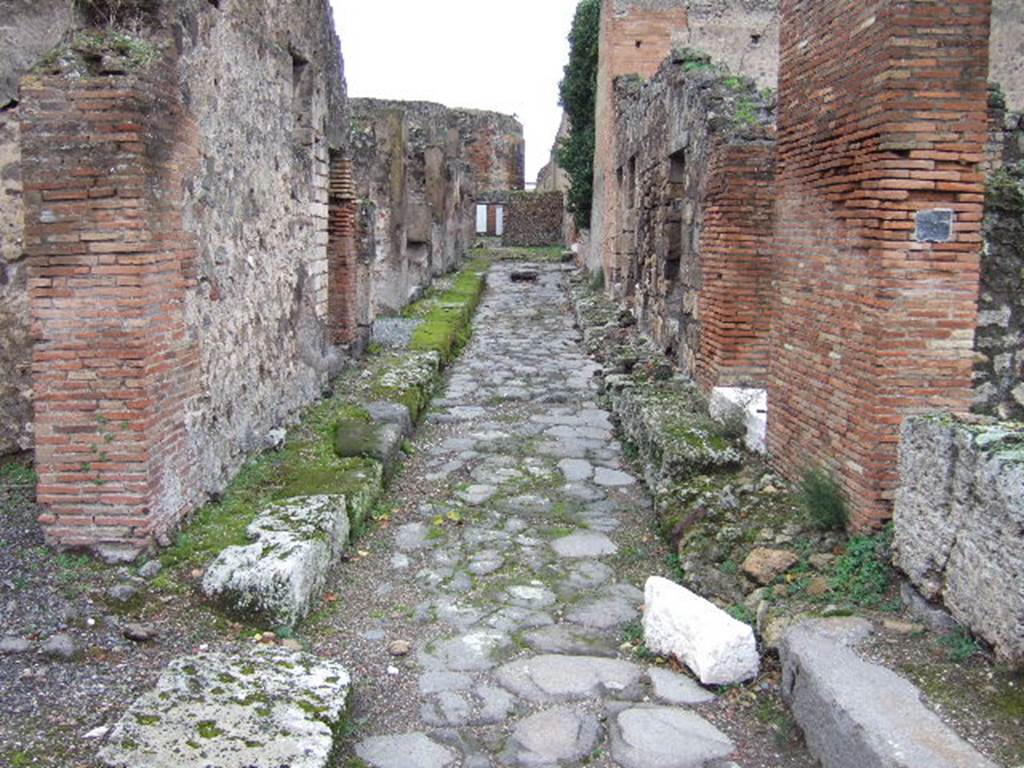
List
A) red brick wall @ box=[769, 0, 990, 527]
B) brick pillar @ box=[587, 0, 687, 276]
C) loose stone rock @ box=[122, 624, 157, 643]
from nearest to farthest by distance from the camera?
loose stone rock @ box=[122, 624, 157, 643]
red brick wall @ box=[769, 0, 990, 527]
brick pillar @ box=[587, 0, 687, 276]

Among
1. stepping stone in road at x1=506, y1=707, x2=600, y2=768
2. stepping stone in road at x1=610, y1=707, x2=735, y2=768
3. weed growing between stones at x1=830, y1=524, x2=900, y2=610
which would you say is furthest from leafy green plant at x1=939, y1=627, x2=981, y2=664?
stepping stone in road at x1=506, y1=707, x2=600, y2=768

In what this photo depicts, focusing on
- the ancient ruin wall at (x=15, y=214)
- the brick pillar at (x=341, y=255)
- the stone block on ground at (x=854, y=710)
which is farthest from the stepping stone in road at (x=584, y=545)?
the brick pillar at (x=341, y=255)

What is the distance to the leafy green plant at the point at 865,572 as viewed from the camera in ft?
13.6

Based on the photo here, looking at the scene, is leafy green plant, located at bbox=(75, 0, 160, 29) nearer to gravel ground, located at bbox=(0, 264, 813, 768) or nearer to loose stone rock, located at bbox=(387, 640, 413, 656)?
gravel ground, located at bbox=(0, 264, 813, 768)

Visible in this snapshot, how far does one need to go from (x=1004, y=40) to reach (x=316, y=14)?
1177 cm

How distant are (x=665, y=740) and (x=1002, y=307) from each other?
340cm

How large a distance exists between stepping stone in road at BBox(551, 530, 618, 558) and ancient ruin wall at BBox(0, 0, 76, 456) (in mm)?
3293

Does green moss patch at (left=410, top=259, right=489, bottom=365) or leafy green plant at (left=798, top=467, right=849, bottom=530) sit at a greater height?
green moss patch at (left=410, top=259, right=489, bottom=365)

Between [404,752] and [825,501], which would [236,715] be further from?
[825,501]

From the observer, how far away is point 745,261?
7281 mm

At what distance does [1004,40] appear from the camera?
14867 millimetres

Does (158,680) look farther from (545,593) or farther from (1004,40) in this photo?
(1004,40)

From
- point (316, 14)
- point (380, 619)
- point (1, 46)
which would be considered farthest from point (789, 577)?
point (316, 14)

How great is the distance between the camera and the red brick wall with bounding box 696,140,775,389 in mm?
7277
